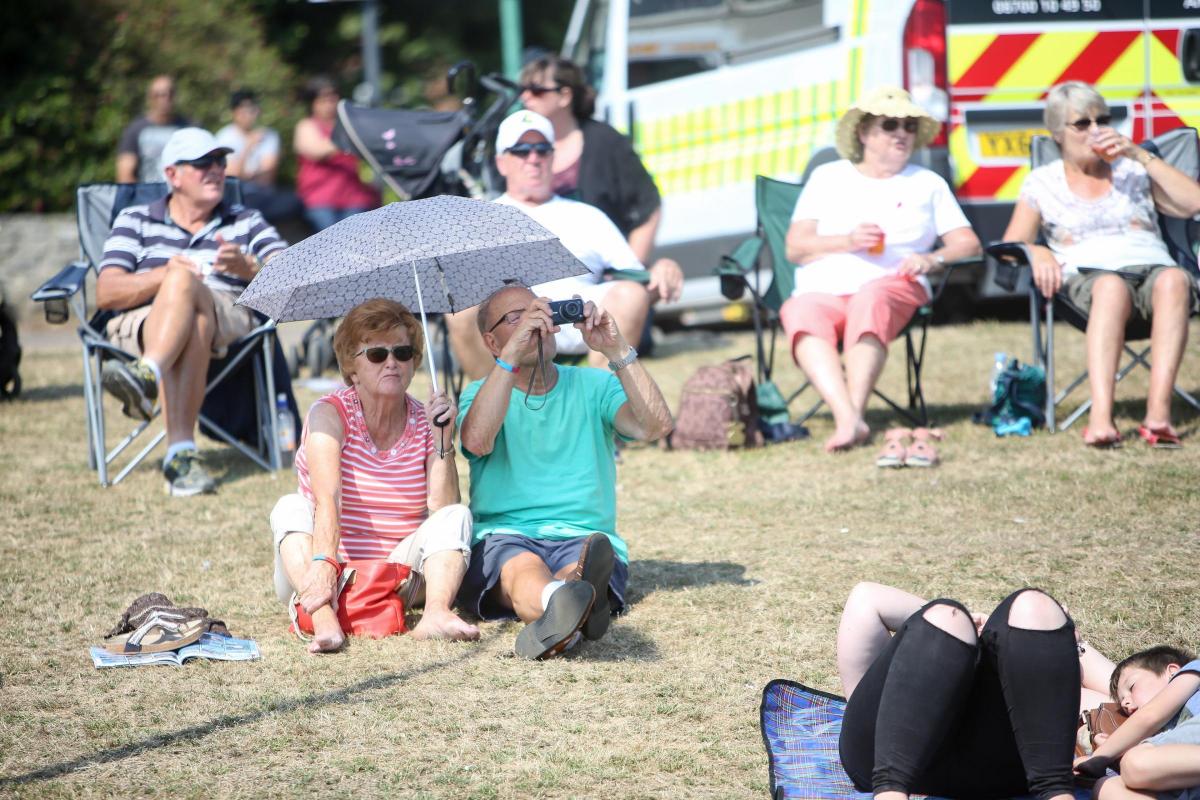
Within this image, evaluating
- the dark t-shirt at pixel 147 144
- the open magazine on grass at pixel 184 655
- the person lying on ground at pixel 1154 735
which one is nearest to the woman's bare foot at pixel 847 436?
the open magazine on grass at pixel 184 655

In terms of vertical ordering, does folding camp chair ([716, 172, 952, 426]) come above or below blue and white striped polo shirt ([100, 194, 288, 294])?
below

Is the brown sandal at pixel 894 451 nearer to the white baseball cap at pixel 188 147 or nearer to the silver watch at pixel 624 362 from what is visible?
the silver watch at pixel 624 362

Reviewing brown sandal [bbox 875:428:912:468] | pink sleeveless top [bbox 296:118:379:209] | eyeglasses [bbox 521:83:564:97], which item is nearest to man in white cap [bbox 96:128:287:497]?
eyeglasses [bbox 521:83:564:97]

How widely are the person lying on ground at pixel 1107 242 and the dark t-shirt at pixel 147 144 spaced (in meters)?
6.30

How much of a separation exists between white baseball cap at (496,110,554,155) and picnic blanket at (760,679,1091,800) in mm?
3224

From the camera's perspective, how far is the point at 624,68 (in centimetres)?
871

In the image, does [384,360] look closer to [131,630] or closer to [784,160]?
[131,630]

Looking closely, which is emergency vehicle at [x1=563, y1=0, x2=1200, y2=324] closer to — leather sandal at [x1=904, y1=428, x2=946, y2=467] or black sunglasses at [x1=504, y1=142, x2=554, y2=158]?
black sunglasses at [x1=504, y1=142, x2=554, y2=158]

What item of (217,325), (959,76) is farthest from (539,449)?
(959,76)

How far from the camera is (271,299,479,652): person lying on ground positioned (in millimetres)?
3658

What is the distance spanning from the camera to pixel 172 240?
5770 millimetres

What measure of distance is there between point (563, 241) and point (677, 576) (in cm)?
197

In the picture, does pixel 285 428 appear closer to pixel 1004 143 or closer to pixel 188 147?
pixel 188 147

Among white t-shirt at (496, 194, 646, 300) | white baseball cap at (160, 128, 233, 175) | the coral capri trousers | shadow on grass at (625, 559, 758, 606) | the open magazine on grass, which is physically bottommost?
shadow on grass at (625, 559, 758, 606)
